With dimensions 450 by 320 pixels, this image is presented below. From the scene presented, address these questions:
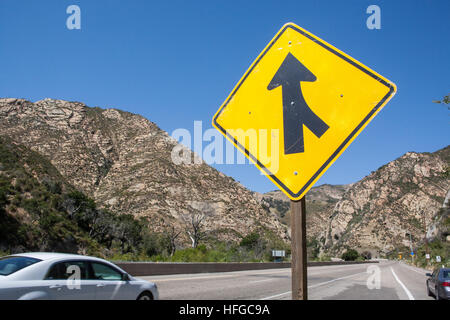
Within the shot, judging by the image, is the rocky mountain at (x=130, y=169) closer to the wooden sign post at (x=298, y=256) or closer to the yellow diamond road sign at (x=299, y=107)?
the yellow diamond road sign at (x=299, y=107)

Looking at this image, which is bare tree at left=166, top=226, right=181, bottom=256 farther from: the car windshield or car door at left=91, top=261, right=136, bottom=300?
the car windshield

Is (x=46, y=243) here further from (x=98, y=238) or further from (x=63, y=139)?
(x=63, y=139)

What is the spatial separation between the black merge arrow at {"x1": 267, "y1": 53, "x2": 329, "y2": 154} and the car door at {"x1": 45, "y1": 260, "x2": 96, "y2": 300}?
5.39 m

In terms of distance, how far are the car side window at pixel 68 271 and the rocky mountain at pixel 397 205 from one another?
105 meters

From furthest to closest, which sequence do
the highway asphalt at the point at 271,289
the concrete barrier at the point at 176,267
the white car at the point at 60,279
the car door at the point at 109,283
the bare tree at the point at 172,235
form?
the bare tree at the point at 172,235 < the concrete barrier at the point at 176,267 < the highway asphalt at the point at 271,289 < the car door at the point at 109,283 < the white car at the point at 60,279

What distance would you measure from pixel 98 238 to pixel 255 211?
119 feet

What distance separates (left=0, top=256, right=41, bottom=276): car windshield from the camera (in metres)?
6.08

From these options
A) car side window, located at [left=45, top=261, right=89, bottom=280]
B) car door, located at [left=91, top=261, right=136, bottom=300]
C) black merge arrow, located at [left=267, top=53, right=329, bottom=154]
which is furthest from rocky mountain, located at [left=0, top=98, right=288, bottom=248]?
black merge arrow, located at [left=267, top=53, right=329, bottom=154]

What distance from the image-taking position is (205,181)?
7925cm

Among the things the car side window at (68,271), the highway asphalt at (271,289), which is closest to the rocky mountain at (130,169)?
the highway asphalt at (271,289)

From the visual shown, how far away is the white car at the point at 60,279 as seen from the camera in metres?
5.89

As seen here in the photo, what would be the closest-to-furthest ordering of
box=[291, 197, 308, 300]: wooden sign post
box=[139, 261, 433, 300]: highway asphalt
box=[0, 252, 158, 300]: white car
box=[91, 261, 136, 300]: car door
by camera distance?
box=[291, 197, 308, 300]: wooden sign post → box=[0, 252, 158, 300]: white car → box=[91, 261, 136, 300]: car door → box=[139, 261, 433, 300]: highway asphalt

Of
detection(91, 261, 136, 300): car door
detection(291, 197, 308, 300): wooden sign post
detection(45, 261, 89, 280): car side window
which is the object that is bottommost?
detection(91, 261, 136, 300): car door

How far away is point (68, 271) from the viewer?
6.69 meters
